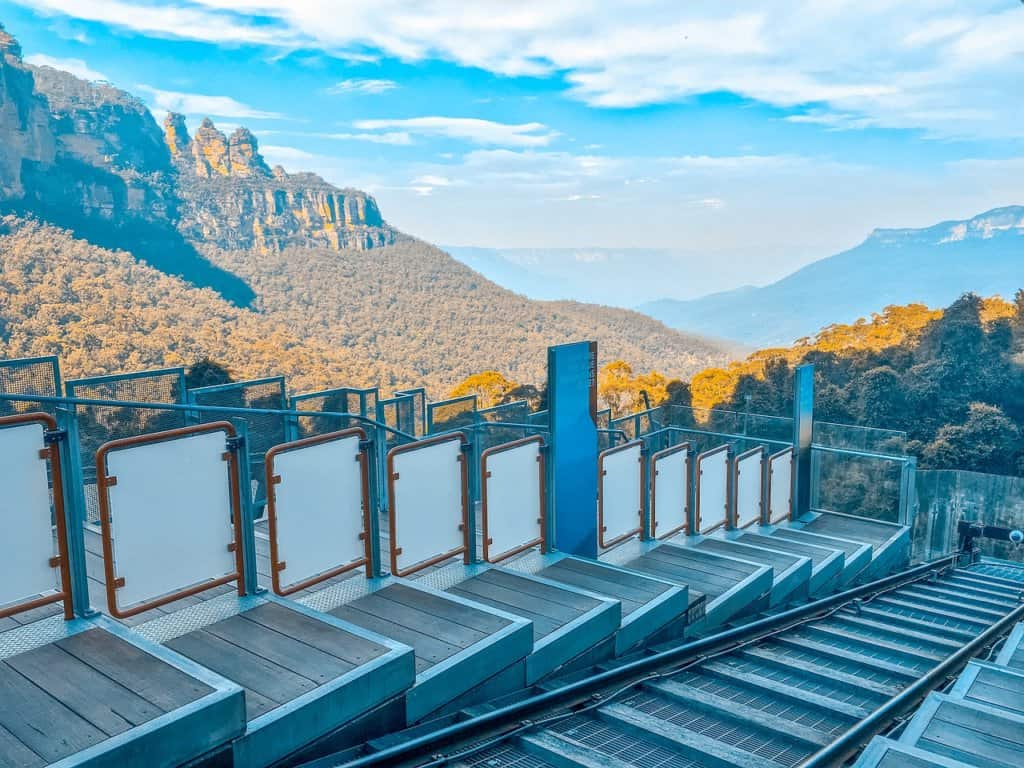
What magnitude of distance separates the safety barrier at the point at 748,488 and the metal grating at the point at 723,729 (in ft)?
19.4

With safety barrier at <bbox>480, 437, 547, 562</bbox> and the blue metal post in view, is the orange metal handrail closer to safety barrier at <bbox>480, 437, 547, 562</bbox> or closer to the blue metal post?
safety barrier at <bbox>480, 437, 547, 562</bbox>

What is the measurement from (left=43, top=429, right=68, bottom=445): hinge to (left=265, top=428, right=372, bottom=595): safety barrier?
3.59ft

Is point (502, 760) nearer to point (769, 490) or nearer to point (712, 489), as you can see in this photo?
point (712, 489)

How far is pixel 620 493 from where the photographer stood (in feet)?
25.3

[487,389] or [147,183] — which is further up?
[147,183]

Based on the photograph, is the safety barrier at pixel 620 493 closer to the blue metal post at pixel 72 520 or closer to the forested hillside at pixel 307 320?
the blue metal post at pixel 72 520

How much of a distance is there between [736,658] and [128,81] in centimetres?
14245

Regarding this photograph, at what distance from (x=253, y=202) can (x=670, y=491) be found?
86.4 metres

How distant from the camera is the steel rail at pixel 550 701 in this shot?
133 inches

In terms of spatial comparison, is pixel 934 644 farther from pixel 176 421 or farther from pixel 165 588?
pixel 176 421

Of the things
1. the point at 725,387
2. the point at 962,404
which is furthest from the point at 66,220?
the point at 962,404

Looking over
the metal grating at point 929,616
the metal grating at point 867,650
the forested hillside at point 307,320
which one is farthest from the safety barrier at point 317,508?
the forested hillside at point 307,320

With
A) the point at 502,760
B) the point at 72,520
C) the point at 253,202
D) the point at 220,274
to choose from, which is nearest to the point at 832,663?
the point at 502,760

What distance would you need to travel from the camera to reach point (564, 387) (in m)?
6.95
